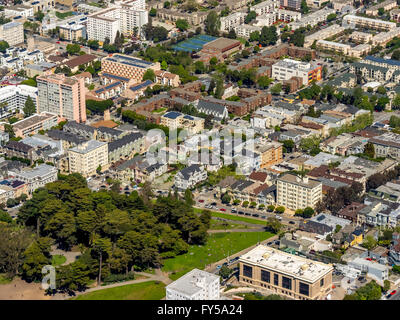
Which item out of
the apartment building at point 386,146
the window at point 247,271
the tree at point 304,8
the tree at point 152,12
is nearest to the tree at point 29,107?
the apartment building at point 386,146

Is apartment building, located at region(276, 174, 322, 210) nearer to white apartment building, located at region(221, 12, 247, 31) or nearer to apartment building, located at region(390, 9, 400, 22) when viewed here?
white apartment building, located at region(221, 12, 247, 31)

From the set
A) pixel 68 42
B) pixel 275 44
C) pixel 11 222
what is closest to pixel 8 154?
pixel 11 222

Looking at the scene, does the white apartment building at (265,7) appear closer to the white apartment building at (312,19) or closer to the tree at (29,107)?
the white apartment building at (312,19)

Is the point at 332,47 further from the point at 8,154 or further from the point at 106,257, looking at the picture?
the point at 106,257

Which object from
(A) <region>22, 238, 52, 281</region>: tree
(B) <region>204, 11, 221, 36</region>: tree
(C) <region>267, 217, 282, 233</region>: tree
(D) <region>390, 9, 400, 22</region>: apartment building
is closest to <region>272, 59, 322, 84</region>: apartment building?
(B) <region>204, 11, 221, 36</region>: tree

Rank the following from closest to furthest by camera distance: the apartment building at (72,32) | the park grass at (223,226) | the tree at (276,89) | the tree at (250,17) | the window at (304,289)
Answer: the window at (304,289) → the park grass at (223,226) → the tree at (276,89) → the apartment building at (72,32) → the tree at (250,17)

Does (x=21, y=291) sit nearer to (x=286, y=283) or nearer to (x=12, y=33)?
(x=286, y=283)
